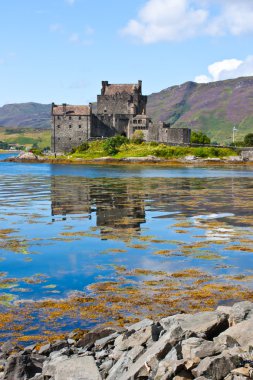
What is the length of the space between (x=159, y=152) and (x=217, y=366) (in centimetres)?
13716

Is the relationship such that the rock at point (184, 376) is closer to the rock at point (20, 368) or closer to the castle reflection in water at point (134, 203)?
the rock at point (20, 368)

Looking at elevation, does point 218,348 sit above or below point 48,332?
above

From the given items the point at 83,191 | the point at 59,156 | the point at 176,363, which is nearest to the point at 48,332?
the point at 176,363

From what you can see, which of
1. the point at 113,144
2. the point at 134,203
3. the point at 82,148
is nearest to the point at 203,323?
the point at 134,203

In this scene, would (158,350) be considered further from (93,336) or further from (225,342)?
(93,336)

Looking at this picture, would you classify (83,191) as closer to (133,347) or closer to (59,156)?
(133,347)

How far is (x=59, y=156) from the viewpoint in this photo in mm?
161875

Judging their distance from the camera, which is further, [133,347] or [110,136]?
[110,136]

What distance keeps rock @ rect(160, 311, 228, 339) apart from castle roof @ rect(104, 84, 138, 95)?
15673 centimetres

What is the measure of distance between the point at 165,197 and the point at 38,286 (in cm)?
3348

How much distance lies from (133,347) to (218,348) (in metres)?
2.26

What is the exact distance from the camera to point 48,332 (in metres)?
15.3

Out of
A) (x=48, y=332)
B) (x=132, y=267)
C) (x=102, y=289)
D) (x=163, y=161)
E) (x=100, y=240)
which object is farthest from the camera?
(x=163, y=161)

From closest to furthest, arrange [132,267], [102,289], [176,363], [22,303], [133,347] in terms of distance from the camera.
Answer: [176,363], [133,347], [22,303], [102,289], [132,267]
